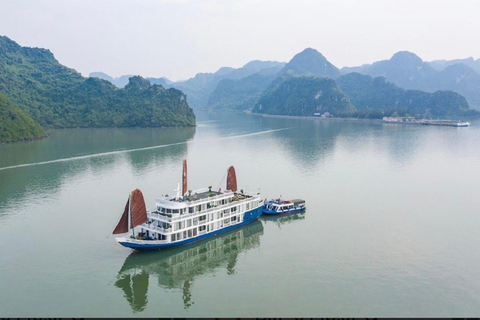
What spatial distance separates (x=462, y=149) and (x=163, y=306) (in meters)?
72.3

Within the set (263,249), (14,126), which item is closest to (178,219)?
(263,249)

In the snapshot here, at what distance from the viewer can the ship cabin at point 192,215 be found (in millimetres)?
28000

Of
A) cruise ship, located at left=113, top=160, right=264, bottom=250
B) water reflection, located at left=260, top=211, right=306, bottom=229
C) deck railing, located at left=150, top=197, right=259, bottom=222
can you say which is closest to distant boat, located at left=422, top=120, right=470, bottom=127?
water reflection, located at left=260, top=211, right=306, bottom=229

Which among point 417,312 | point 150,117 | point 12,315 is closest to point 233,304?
point 417,312

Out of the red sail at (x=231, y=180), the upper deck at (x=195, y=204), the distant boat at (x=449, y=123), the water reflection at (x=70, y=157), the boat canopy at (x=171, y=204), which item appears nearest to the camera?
the boat canopy at (x=171, y=204)

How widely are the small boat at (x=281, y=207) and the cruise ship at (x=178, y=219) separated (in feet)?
13.8

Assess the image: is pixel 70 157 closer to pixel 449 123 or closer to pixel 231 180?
pixel 231 180

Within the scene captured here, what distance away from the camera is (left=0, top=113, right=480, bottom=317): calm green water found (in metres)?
21.6

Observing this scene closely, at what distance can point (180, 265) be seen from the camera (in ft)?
86.9

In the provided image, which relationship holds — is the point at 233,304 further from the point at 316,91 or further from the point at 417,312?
the point at 316,91

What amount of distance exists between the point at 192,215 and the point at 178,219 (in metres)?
1.26

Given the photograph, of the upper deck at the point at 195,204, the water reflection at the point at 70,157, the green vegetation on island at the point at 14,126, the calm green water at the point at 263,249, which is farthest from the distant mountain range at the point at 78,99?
the upper deck at the point at 195,204

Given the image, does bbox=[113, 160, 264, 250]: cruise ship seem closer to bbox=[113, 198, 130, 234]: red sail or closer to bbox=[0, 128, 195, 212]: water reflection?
bbox=[113, 198, 130, 234]: red sail

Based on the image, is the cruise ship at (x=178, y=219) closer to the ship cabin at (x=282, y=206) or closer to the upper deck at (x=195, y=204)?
the upper deck at (x=195, y=204)
